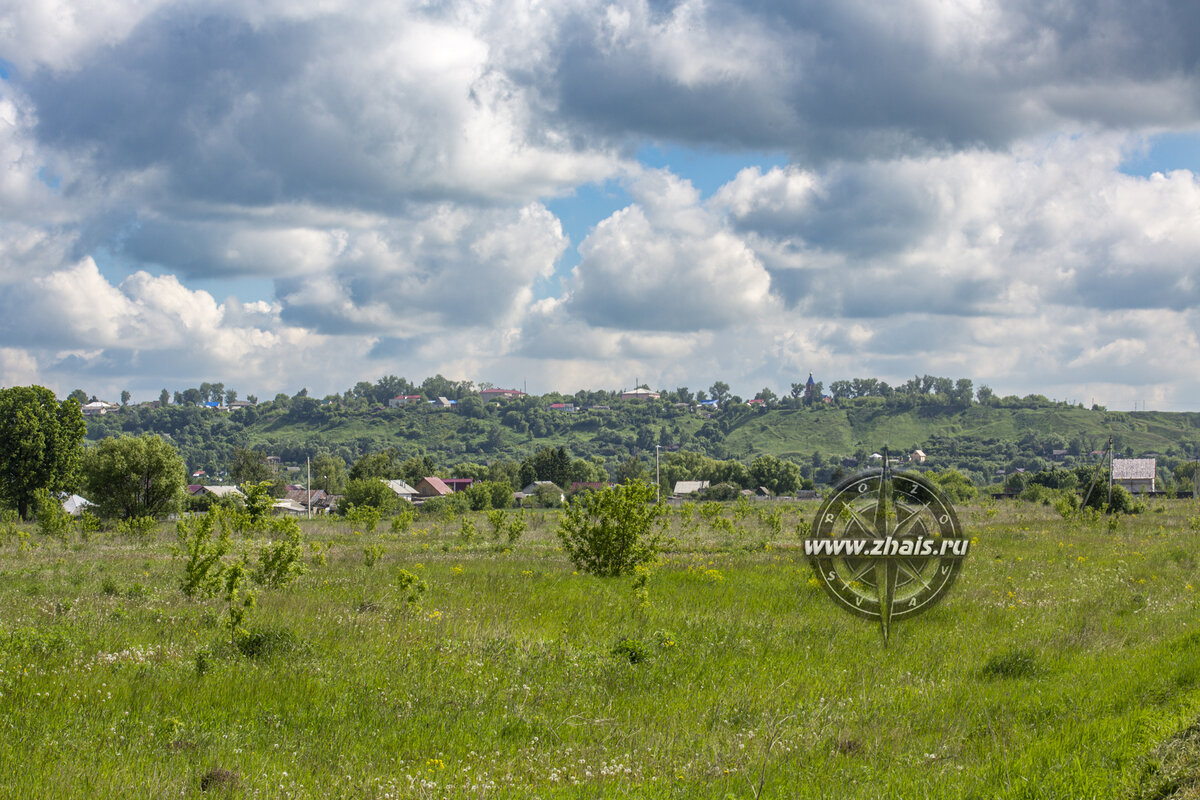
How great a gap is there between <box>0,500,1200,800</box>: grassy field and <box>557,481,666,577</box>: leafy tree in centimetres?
238

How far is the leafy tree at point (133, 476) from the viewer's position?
48719 mm

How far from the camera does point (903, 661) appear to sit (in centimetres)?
1209

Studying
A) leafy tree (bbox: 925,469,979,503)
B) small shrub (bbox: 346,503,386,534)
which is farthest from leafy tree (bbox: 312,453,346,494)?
leafy tree (bbox: 925,469,979,503)

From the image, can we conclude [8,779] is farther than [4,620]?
No

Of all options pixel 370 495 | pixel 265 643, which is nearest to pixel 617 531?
pixel 265 643

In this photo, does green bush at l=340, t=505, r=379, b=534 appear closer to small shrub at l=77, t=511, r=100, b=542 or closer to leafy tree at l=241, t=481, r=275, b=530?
small shrub at l=77, t=511, r=100, b=542

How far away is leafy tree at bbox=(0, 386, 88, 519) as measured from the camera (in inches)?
2121

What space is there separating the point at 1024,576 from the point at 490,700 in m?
16.6

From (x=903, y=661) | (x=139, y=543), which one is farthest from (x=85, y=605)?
(x=139, y=543)

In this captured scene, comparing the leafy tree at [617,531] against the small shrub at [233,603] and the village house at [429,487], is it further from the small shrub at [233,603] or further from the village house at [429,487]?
the village house at [429,487]

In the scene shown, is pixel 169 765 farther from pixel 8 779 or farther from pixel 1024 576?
pixel 1024 576

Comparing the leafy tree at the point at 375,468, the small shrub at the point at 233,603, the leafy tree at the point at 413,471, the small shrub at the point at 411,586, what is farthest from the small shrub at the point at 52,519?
the leafy tree at the point at 413,471

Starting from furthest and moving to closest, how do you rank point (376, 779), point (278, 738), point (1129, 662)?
point (1129, 662) → point (278, 738) → point (376, 779)

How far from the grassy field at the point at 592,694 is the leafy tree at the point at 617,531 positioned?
93.8 inches
